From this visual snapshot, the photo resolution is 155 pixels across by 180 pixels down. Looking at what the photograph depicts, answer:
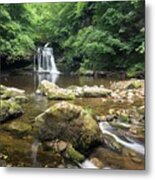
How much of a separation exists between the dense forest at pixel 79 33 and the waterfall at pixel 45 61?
0.03 meters

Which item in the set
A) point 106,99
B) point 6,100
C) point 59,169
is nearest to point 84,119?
point 106,99

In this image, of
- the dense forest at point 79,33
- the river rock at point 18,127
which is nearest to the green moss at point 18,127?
the river rock at point 18,127

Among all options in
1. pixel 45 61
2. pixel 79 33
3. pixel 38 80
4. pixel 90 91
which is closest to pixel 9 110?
pixel 38 80

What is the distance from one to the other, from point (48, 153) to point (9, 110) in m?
0.31

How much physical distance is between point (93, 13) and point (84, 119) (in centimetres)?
55

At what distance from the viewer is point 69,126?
217 centimetres

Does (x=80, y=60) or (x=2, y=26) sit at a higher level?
(x=2, y=26)

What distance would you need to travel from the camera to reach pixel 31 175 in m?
2.25

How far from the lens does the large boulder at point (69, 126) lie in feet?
7.05

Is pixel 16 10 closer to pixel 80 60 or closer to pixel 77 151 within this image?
pixel 80 60

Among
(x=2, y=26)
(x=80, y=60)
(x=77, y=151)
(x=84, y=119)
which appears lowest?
(x=77, y=151)

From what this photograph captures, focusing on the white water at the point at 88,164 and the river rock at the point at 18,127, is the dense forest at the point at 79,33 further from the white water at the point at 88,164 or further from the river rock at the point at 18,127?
the white water at the point at 88,164

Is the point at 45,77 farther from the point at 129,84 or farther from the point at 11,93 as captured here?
the point at 129,84

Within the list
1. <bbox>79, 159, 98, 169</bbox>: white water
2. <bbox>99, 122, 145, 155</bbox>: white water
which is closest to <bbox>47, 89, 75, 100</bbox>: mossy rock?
<bbox>99, 122, 145, 155</bbox>: white water
